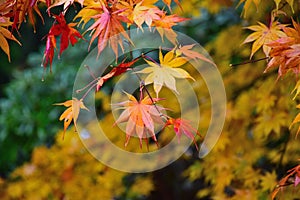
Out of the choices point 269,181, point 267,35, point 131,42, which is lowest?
point 269,181

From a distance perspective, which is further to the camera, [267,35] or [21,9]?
[267,35]

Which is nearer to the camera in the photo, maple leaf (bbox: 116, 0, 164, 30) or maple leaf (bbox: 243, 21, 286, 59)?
maple leaf (bbox: 116, 0, 164, 30)

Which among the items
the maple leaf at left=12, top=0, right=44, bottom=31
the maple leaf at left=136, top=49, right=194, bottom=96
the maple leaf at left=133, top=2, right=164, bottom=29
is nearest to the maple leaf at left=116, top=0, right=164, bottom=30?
the maple leaf at left=133, top=2, right=164, bottom=29

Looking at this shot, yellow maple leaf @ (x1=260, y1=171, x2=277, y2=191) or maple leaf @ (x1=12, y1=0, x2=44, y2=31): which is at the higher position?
maple leaf @ (x1=12, y1=0, x2=44, y2=31)

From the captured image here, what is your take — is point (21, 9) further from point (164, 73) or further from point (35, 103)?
point (35, 103)

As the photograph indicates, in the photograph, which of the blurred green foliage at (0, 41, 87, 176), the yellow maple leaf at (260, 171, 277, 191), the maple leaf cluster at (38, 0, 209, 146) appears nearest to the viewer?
the maple leaf cluster at (38, 0, 209, 146)

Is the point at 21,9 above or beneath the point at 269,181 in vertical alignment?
above

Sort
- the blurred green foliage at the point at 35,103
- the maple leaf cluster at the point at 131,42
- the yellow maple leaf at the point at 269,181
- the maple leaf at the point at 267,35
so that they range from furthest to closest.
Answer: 1. the blurred green foliage at the point at 35,103
2. the yellow maple leaf at the point at 269,181
3. the maple leaf at the point at 267,35
4. the maple leaf cluster at the point at 131,42

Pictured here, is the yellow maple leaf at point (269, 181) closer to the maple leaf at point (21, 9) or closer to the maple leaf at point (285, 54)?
the maple leaf at point (285, 54)

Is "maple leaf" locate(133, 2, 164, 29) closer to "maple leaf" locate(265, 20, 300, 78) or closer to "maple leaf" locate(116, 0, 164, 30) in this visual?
"maple leaf" locate(116, 0, 164, 30)

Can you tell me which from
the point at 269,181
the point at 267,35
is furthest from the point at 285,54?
the point at 269,181

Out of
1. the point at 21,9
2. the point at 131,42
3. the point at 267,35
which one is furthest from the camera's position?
the point at 267,35

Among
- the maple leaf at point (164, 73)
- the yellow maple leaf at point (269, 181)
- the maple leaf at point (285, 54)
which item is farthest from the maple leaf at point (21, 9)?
the yellow maple leaf at point (269, 181)

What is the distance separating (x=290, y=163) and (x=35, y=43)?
2.04 meters
